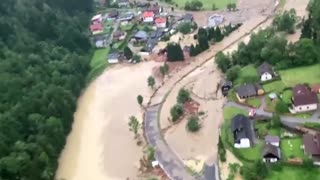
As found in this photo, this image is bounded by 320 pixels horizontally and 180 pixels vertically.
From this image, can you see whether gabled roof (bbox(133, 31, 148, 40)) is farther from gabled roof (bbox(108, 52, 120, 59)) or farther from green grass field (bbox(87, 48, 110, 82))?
gabled roof (bbox(108, 52, 120, 59))

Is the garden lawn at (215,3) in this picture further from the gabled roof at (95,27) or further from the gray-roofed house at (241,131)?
the gray-roofed house at (241,131)

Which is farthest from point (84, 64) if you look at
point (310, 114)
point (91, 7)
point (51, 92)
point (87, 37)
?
point (310, 114)

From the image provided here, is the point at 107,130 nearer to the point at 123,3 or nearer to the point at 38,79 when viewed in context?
the point at 38,79

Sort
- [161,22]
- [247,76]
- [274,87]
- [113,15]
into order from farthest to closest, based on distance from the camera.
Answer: [113,15] < [161,22] < [247,76] < [274,87]

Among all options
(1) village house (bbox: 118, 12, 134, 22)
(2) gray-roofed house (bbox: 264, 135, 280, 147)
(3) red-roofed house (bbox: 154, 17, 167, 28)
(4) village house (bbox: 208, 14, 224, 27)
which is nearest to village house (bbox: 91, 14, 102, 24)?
(1) village house (bbox: 118, 12, 134, 22)

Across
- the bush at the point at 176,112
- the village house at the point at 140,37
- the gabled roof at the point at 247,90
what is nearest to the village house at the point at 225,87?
the gabled roof at the point at 247,90

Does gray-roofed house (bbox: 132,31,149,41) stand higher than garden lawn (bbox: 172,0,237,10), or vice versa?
garden lawn (bbox: 172,0,237,10)

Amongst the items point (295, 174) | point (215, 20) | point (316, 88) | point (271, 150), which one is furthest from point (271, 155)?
point (215, 20)

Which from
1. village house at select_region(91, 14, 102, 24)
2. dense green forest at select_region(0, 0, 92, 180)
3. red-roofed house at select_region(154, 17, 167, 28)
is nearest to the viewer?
dense green forest at select_region(0, 0, 92, 180)
